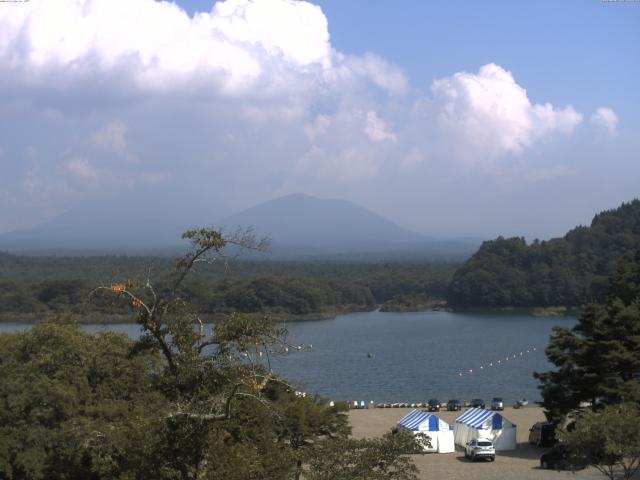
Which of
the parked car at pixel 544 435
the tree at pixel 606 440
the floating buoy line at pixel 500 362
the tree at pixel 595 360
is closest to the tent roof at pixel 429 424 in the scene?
the parked car at pixel 544 435

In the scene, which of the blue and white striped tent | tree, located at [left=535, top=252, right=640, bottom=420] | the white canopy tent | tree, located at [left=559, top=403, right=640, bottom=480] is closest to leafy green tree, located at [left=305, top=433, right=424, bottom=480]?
tree, located at [left=559, top=403, right=640, bottom=480]

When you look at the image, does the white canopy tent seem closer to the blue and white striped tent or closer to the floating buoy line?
the blue and white striped tent

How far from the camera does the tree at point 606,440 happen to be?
398 inches

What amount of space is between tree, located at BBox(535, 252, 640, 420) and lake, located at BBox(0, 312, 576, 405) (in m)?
7.25

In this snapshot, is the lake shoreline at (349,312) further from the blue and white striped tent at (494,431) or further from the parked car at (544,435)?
the parked car at (544,435)

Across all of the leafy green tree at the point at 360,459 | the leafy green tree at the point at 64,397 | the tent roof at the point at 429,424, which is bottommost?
the tent roof at the point at 429,424

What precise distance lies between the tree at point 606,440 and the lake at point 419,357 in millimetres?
11284

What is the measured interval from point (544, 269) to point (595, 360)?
2016 inches

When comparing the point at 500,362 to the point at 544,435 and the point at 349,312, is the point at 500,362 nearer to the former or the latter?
the point at 544,435

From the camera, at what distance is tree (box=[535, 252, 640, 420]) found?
15.8m

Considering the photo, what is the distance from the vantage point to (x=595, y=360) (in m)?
16.2

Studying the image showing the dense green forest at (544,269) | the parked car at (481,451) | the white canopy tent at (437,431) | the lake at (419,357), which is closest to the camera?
the parked car at (481,451)

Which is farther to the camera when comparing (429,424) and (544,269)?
(544,269)

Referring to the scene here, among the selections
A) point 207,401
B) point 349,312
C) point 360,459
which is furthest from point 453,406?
point 349,312
